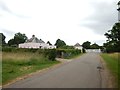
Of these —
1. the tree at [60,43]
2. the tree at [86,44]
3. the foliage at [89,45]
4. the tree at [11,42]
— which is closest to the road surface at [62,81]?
the tree at [11,42]

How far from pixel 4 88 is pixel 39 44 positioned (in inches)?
3318

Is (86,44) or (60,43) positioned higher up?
(60,43)

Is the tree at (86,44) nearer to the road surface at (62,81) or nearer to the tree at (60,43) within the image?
the tree at (60,43)

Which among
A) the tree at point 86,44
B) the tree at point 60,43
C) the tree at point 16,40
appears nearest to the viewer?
the tree at point 16,40

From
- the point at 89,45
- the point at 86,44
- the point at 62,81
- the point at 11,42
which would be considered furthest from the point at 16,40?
the point at 62,81

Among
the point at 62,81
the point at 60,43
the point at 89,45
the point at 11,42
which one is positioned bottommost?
the point at 62,81

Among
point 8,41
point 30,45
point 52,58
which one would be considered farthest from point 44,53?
point 8,41

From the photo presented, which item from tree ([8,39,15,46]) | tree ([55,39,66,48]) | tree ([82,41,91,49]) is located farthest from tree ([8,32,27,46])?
tree ([82,41,91,49])

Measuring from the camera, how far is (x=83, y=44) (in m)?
183

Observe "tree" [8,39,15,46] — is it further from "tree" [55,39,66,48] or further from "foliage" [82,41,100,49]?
"foliage" [82,41,100,49]

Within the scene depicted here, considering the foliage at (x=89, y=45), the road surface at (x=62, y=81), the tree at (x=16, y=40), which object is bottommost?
the road surface at (x=62, y=81)

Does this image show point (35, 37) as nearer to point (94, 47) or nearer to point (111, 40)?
point (111, 40)

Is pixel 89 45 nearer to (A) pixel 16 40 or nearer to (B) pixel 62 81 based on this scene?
(A) pixel 16 40

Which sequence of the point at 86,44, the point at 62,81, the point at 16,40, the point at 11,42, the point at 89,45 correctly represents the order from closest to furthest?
the point at 62,81 < the point at 16,40 < the point at 11,42 < the point at 89,45 < the point at 86,44
